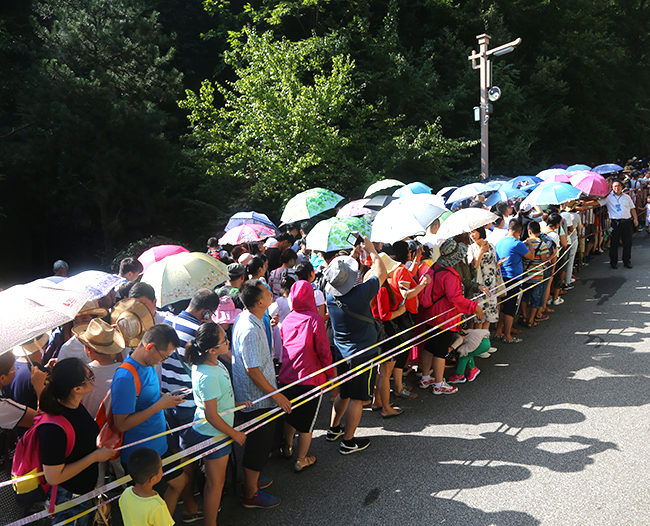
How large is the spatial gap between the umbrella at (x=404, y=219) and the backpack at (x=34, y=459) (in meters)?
4.06

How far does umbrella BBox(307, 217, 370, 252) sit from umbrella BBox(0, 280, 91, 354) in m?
2.91

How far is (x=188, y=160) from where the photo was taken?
571 inches

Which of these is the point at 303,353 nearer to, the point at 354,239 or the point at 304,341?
the point at 304,341

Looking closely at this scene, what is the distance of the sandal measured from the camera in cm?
480

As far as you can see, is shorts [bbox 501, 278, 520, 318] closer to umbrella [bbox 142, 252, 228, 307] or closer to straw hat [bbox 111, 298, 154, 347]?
umbrella [bbox 142, 252, 228, 307]

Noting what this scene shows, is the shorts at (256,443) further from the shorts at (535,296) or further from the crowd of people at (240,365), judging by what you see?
the shorts at (535,296)

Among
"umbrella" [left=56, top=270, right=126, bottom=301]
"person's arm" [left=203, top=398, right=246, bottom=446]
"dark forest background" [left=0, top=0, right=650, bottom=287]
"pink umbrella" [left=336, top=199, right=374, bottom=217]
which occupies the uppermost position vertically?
"dark forest background" [left=0, top=0, right=650, bottom=287]

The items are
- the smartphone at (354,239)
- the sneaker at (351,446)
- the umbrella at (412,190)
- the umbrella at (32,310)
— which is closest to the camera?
the umbrella at (32,310)

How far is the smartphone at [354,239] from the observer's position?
5.80 m

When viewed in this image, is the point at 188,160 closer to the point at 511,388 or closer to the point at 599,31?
the point at 511,388

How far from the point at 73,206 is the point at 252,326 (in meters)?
12.4

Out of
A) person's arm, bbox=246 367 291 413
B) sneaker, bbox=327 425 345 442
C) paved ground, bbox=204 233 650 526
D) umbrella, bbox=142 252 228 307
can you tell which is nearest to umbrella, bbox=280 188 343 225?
umbrella, bbox=142 252 228 307

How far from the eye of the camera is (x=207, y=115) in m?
14.1

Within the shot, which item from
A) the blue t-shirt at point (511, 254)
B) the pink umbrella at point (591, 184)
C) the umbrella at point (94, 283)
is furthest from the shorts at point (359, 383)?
the pink umbrella at point (591, 184)
